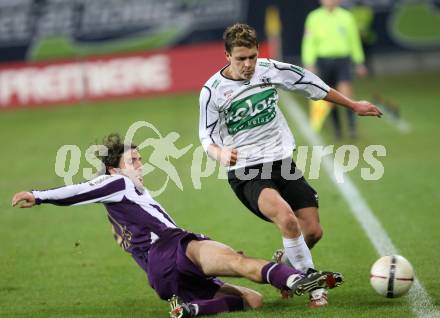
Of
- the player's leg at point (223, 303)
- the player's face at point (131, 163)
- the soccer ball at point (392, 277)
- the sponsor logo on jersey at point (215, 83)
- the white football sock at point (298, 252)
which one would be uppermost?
the sponsor logo on jersey at point (215, 83)

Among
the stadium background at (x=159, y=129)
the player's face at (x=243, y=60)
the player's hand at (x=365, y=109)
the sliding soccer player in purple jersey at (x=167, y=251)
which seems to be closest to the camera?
the sliding soccer player in purple jersey at (x=167, y=251)

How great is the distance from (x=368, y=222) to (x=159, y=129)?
8.96 m

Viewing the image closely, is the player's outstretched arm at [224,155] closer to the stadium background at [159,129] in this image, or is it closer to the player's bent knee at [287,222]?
the player's bent knee at [287,222]

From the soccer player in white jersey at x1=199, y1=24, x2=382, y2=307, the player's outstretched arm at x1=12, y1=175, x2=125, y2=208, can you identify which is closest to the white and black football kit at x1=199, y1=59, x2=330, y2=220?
the soccer player in white jersey at x1=199, y1=24, x2=382, y2=307

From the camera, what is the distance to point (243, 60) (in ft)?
23.4

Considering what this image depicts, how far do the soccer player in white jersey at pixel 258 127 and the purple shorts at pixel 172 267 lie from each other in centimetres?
64

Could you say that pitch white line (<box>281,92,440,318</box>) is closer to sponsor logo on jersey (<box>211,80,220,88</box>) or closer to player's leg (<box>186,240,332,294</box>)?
player's leg (<box>186,240,332,294</box>)

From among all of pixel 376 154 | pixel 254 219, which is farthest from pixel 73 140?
pixel 254 219

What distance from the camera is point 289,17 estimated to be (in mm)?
26906

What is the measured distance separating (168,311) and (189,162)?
27.5ft

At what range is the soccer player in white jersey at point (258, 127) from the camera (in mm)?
7098

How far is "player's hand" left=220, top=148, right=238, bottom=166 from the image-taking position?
22.2 ft

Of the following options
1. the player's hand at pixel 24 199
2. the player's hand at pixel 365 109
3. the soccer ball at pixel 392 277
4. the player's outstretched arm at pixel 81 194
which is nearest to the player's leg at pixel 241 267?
the soccer ball at pixel 392 277

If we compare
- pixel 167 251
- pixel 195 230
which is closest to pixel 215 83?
pixel 167 251
